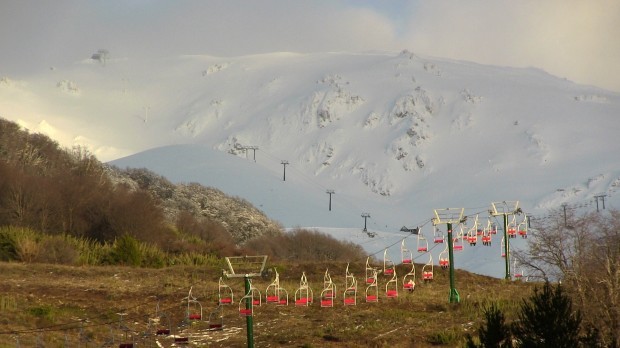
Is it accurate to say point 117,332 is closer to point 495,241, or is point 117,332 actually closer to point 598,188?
point 495,241

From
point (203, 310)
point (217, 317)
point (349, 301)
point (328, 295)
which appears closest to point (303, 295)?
point (328, 295)

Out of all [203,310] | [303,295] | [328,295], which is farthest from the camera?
[328,295]

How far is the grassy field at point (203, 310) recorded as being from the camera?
38.5 metres

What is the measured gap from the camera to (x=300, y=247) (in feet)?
291

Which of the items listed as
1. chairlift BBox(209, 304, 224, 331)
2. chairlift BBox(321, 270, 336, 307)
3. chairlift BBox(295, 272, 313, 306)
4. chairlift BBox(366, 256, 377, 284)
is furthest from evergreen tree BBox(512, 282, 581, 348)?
chairlift BBox(209, 304, 224, 331)

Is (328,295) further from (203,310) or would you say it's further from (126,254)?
(126,254)

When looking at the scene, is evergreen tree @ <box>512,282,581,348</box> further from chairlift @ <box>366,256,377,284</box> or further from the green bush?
the green bush

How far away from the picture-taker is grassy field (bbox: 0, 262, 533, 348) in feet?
126

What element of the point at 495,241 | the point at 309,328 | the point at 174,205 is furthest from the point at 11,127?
the point at 309,328

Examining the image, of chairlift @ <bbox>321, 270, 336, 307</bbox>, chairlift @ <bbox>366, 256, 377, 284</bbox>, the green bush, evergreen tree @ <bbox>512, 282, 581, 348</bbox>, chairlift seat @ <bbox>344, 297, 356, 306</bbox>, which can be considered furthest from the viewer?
the green bush

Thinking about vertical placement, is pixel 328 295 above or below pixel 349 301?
above

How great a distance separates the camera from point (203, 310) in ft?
148

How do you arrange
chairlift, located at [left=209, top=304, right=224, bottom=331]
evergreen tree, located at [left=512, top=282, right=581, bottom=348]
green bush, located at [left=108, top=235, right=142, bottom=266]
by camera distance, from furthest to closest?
green bush, located at [left=108, top=235, right=142, bottom=266] < chairlift, located at [left=209, top=304, right=224, bottom=331] < evergreen tree, located at [left=512, top=282, right=581, bottom=348]

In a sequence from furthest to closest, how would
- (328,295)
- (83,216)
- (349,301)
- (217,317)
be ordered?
1. (83,216)
2. (328,295)
3. (349,301)
4. (217,317)
